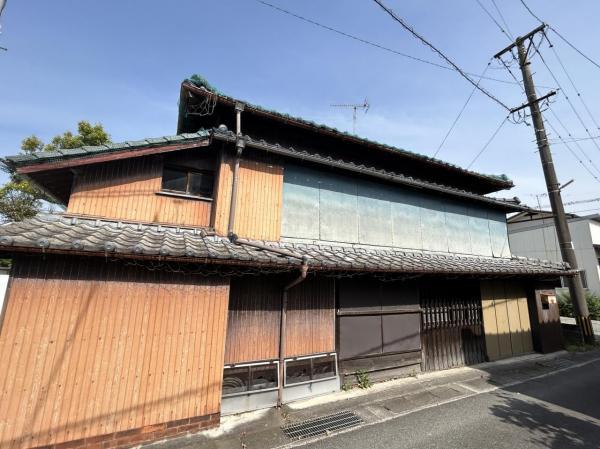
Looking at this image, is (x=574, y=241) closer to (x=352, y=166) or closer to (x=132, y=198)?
(x=352, y=166)

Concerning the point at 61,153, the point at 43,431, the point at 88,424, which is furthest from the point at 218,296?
the point at 61,153

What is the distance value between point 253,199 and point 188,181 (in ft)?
5.74

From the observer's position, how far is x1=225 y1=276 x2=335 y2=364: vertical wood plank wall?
6.39 m

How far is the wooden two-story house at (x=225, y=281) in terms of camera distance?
14.9 feet

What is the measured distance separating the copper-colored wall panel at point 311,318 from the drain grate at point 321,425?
1.47 m

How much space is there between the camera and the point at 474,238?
37.9 feet

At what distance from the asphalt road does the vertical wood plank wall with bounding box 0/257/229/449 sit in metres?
2.63

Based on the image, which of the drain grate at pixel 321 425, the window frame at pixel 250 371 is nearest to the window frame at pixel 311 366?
the window frame at pixel 250 371

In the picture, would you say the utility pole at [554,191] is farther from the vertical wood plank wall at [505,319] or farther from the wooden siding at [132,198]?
the wooden siding at [132,198]

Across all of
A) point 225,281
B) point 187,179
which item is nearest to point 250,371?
point 225,281

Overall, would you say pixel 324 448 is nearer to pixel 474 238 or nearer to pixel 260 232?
pixel 260 232

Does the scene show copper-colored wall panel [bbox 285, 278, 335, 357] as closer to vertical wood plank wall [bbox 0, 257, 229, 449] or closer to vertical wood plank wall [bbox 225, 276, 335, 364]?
vertical wood plank wall [bbox 225, 276, 335, 364]

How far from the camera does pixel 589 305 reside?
1891cm

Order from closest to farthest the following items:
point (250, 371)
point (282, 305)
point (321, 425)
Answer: point (321, 425) → point (250, 371) → point (282, 305)
